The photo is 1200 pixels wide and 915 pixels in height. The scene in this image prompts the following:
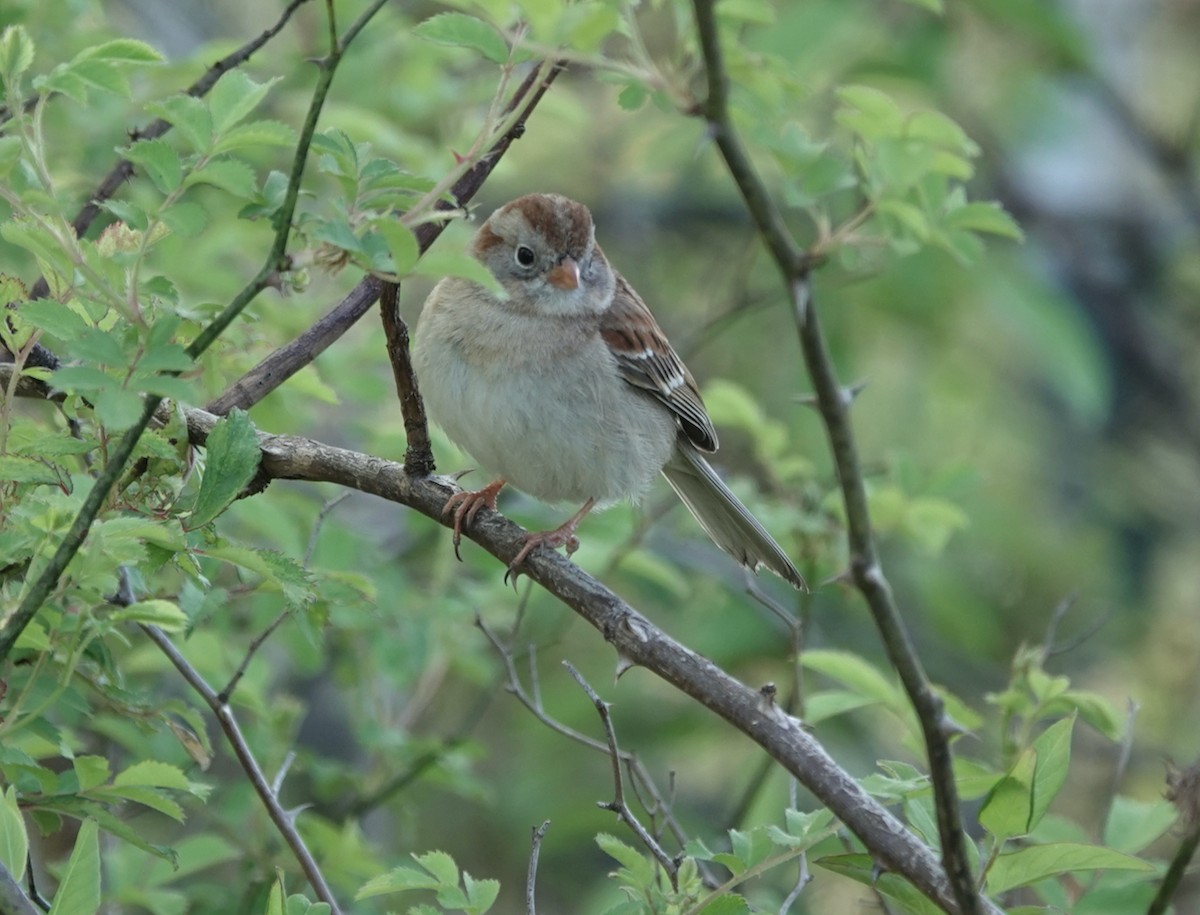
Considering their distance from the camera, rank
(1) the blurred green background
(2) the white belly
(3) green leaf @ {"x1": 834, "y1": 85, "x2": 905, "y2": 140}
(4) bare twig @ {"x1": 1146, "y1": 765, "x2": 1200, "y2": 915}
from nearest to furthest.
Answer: (4) bare twig @ {"x1": 1146, "y1": 765, "x2": 1200, "y2": 915} → (3) green leaf @ {"x1": 834, "y1": 85, "x2": 905, "y2": 140} → (2) the white belly → (1) the blurred green background

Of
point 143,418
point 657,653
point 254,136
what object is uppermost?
point 254,136

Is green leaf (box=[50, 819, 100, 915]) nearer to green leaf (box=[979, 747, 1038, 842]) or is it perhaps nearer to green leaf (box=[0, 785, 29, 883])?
green leaf (box=[0, 785, 29, 883])

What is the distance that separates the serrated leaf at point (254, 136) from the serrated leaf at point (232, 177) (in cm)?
3

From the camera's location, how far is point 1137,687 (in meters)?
6.12

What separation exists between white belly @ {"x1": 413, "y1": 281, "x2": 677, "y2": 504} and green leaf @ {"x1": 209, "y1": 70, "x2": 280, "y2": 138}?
54.9 inches

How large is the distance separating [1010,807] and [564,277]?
2.10 m

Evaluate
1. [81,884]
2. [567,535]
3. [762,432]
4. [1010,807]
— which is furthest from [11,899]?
[762,432]

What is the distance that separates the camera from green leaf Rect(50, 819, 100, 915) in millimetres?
1608

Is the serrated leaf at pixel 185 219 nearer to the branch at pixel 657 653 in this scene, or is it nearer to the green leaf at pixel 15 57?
the green leaf at pixel 15 57

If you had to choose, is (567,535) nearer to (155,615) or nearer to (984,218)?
(984,218)

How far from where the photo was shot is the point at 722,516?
3.50m

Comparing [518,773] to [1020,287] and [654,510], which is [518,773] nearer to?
[654,510]

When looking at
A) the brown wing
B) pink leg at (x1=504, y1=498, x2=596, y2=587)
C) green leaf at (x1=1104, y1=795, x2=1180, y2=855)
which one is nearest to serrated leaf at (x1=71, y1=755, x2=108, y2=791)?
pink leg at (x1=504, y1=498, x2=596, y2=587)

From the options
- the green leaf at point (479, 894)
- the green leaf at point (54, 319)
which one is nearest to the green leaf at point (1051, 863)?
the green leaf at point (479, 894)
